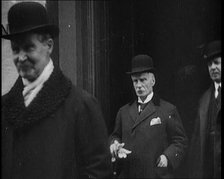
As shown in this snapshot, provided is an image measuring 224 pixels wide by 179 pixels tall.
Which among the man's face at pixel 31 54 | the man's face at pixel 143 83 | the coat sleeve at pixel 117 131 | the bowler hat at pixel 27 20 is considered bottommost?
the coat sleeve at pixel 117 131

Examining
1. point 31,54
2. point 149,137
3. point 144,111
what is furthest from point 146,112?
→ point 31,54

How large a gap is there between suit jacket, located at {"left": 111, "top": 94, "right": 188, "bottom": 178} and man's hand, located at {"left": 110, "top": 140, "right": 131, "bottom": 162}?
0.02 metres

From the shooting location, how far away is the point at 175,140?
1630mm

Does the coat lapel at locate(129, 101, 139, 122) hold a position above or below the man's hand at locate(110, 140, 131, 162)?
above

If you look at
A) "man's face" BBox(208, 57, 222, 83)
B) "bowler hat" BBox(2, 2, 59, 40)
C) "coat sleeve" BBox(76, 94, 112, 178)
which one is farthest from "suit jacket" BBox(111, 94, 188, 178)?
"bowler hat" BBox(2, 2, 59, 40)

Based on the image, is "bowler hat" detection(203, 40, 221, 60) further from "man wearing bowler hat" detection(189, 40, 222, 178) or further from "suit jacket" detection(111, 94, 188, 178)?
"suit jacket" detection(111, 94, 188, 178)

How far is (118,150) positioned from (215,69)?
59 centimetres

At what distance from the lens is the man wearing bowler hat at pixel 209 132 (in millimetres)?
1668

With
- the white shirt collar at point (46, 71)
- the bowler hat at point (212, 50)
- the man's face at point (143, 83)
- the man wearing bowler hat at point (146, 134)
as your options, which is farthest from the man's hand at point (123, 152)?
the bowler hat at point (212, 50)

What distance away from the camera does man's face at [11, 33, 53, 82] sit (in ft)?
4.74

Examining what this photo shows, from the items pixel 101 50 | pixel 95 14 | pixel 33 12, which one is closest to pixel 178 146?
pixel 101 50

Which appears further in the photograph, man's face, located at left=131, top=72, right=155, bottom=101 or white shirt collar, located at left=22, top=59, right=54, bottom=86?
man's face, located at left=131, top=72, right=155, bottom=101

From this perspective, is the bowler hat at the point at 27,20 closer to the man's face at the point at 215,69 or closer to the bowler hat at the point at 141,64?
the bowler hat at the point at 141,64

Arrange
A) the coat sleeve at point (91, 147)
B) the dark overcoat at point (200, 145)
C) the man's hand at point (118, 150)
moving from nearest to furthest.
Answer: the coat sleeve at point (91, 147) < the man's hand at point (118, 150) < the dark overcoat at point (200, 145)
